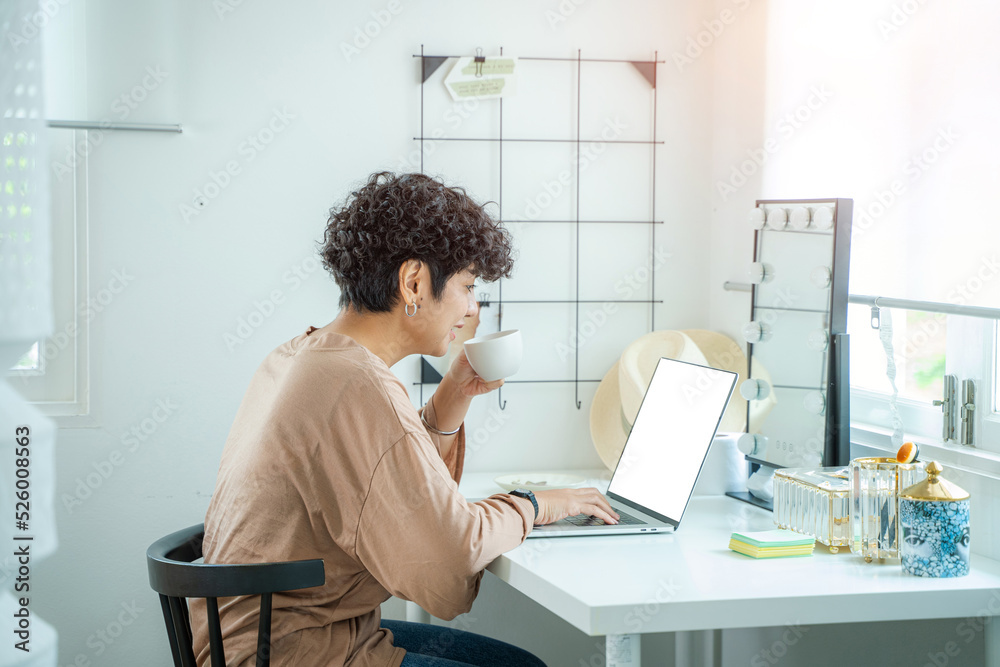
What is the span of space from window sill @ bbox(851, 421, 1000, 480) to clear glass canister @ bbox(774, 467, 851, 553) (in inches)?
6.5

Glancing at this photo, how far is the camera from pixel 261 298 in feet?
6.73

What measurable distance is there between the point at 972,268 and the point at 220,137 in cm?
154

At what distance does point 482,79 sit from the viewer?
2.08m

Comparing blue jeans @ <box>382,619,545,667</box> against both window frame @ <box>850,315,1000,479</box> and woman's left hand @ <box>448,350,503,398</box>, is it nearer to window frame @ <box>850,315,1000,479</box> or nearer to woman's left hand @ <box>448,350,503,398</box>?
woman's left hand @ <box>448,350,503,398</box>

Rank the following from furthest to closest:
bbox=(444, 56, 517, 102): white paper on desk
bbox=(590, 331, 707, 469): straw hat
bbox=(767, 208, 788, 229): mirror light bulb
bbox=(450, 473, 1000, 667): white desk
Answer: bbox=(444, 56, 517, 102): white paper on desk
bbox=(590, 331, 707, 469): straw hat
bbox=(767, 208, 788, 229): mirror light bulb
bbox=(450, 473, 1000, 667): white desk

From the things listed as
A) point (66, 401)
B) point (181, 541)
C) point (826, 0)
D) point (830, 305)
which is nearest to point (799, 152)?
point (826, 0)

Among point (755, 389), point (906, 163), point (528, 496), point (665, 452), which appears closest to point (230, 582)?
point (528, 496)

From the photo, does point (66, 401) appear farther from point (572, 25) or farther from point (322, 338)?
point (572, 25)

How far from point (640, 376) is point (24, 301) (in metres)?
1.38

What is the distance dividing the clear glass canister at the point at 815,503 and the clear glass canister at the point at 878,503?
0.02m

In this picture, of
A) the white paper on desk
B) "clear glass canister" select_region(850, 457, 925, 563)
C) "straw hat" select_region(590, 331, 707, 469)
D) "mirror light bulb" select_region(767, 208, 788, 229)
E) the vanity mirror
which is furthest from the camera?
the white paper on desk

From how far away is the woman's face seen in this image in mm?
1356

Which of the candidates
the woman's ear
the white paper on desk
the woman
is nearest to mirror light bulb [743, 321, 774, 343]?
the woman

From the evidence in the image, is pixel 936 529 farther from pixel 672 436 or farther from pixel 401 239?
pixel 401 239
